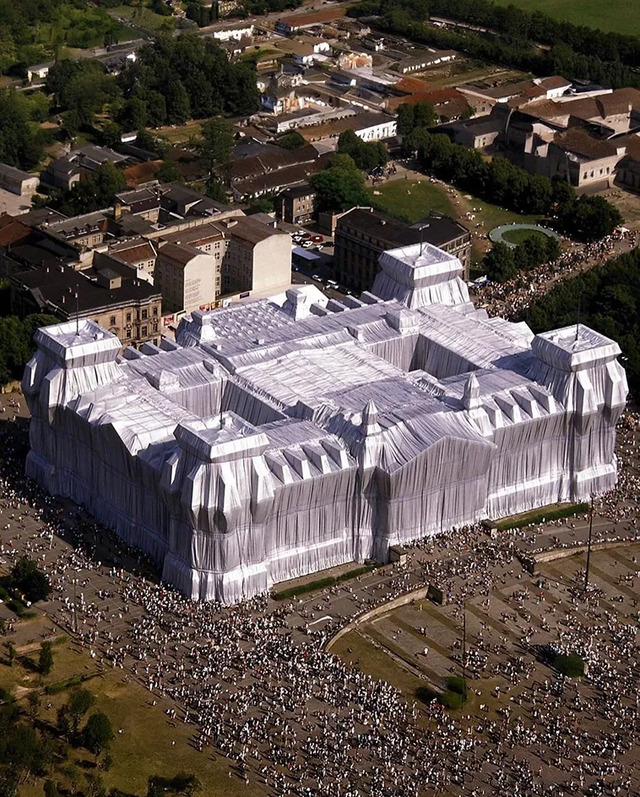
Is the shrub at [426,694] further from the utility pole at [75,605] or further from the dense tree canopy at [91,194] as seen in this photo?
the dense tree canopy at [91,194]

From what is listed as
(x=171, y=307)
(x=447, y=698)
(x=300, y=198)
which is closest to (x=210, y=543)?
(x=447, y=698)

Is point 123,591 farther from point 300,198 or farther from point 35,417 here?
point 300,198

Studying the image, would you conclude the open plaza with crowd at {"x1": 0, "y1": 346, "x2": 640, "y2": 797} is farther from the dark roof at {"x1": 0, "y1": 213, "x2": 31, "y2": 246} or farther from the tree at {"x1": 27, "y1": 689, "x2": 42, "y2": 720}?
the dark roof at {"x1": 0, "y1": 213, "x2": 31, "y2": 246}

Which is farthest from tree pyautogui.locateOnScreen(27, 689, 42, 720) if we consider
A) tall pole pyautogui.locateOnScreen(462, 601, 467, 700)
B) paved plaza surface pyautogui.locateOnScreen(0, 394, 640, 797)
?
tall pole pyautogui.locateOnScreen(462, 601, 467, 700)

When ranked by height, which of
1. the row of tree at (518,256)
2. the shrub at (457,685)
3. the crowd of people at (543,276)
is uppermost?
the shrub at (457,685)

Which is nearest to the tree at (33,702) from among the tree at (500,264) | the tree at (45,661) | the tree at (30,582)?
the tree at (45,661)
